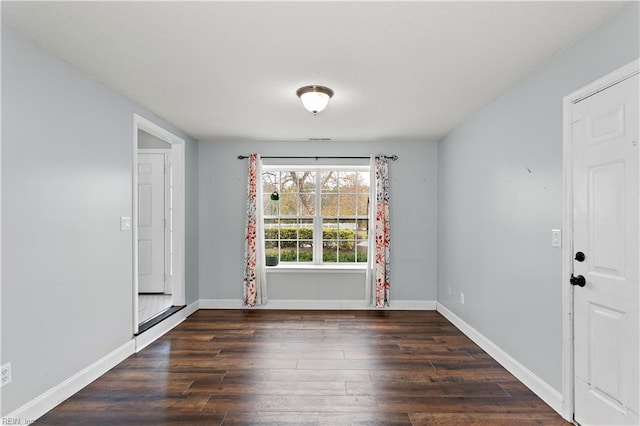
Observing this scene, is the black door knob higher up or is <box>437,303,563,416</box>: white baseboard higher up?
the black door knob

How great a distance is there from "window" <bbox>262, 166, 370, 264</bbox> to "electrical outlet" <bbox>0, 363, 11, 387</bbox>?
3.35 m

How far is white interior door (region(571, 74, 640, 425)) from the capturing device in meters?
1.83

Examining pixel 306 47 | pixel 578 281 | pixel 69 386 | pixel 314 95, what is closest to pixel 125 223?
pixel 69 386

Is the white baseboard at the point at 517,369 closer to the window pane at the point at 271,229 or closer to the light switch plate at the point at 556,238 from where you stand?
the light switch plate at the point at 556,238

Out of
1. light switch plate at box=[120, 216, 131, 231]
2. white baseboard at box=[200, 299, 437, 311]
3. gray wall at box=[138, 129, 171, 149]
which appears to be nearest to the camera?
light switch plate at box=[120, 216, 131, 231]

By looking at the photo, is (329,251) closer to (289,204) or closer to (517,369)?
(289,204)

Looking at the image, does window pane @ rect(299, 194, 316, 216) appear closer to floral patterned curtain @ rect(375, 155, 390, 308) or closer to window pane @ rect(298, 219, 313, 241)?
window pane @ rect(298, 219, 313, 241)

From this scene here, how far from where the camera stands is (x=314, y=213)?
5.22 m

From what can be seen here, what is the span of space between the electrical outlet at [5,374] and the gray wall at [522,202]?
344 centimetres

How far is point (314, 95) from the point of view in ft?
9.55

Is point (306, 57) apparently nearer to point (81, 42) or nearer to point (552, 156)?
point (81, 42)

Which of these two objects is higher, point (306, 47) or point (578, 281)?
point (306, 47)

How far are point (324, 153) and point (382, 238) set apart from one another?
4.78 ft

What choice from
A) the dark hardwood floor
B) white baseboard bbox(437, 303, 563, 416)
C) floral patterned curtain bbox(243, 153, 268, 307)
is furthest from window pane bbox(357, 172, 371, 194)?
white baseboard bbox(437, 303, 563, 416)
